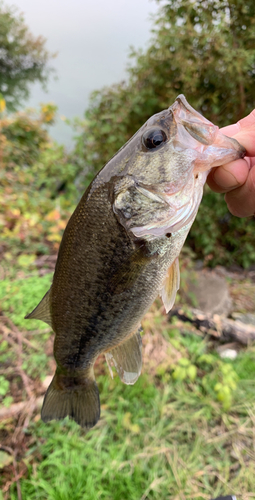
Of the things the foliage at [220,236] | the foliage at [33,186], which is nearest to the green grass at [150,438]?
the foliage at [33,186]

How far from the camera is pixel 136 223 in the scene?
42.8 inches

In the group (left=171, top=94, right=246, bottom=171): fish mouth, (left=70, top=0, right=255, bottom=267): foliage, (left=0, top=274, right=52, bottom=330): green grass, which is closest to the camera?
(left=171, top=94, right=246, bottom=171): fish mouth

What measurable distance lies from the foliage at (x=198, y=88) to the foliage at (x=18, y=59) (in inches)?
280

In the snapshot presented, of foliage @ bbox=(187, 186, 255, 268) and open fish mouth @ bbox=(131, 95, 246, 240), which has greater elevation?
open fish mouth @ bbox=(131, 95, 246, 240)

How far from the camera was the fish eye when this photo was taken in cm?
107

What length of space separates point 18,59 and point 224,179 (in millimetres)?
15287

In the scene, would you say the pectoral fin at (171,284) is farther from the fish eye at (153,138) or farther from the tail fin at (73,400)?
the tail fin at (73,400)

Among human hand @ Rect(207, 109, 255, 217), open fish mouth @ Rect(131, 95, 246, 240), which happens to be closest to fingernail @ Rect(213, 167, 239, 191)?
human hand @ Rect(207, 109, 255, 217)

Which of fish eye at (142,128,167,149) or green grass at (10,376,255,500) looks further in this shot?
green grass at (10,376,255,500)

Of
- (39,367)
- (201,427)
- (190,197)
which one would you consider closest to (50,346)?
(39,367)

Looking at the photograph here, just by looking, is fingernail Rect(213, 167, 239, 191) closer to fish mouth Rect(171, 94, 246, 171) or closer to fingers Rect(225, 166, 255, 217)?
fingers Rect(225, 166, 255, 217)

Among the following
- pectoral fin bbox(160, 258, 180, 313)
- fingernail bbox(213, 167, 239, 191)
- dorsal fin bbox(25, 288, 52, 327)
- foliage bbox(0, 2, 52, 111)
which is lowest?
pectoral fin bbox(160, 258, 180, 313)

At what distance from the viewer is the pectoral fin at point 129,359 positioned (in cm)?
137

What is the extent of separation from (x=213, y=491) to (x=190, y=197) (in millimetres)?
2367
